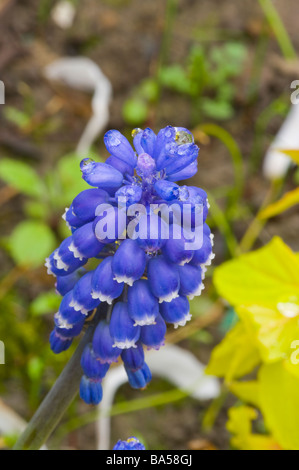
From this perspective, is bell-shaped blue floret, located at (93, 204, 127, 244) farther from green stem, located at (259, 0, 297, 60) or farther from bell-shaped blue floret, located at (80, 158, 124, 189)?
green stem, located at (259, 0, 297, 60)

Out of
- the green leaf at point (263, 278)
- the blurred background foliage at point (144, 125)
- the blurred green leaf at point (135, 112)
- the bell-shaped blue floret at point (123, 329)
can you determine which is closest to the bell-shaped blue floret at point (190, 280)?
the bell-shaped blue floret at point (123, 329)

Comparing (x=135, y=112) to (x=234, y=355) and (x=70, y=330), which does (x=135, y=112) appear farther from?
(x=70, y=330)

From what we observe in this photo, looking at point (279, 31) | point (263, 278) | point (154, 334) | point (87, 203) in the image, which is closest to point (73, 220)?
point (87, 203)

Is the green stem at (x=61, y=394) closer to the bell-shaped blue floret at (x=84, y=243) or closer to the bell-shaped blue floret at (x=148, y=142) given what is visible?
the bell-shaped blue floret at (x=84, y=243)

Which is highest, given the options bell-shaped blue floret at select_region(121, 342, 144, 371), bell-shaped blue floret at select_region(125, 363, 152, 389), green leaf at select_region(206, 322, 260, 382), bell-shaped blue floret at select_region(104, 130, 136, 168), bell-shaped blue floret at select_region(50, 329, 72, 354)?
bell-shaped blue floret at select_region(104, 130, 136, 168)

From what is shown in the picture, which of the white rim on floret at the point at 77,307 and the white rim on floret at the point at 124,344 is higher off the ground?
the white rim on floret at the point at 77,307

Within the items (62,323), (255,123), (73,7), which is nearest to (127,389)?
(62,323)

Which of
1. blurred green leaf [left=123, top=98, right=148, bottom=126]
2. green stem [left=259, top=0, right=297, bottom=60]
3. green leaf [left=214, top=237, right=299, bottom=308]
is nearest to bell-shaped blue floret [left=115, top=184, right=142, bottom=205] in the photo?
green leaf [left=214, top=237, right=299, bottom=308]
